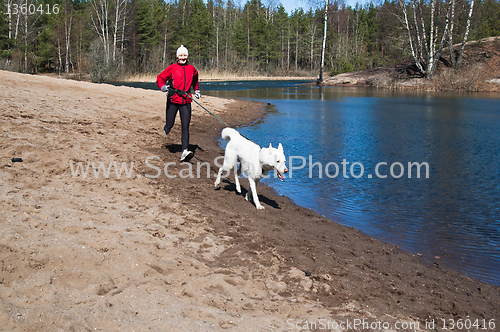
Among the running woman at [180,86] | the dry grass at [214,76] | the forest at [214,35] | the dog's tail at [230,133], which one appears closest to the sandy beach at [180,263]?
the dog's tail at [230,133]

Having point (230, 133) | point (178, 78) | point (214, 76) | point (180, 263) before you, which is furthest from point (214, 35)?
point (180, 263)

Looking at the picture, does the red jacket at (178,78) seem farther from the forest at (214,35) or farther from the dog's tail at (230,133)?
the forest at (214,35)

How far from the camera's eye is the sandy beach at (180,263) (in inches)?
139

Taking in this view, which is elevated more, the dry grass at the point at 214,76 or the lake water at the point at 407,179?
the dry grass at the point at 214,76

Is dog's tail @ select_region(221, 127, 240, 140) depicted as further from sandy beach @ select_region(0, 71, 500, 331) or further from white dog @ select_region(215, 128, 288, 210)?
sandy beach @ select_region(0, 71, 500, 331)

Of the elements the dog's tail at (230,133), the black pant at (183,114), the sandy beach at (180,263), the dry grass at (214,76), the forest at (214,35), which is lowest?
the sandy beach at (180,263)

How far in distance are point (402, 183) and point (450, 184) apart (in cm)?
109

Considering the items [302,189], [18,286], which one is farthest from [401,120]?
[18,286]

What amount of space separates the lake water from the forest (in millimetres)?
24550

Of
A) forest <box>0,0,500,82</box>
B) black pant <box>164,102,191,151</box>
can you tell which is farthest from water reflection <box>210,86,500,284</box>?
forest <box>0,0,500,82</box>

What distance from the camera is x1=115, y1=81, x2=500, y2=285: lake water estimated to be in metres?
6.71

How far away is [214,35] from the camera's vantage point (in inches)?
3120

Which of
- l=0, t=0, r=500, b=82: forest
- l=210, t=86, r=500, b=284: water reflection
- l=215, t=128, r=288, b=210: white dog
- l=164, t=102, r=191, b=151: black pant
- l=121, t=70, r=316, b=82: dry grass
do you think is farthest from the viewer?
l=121, t=70, r=316, b=82: dry grass

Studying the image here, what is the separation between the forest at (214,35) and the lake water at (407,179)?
24550 millimetres
